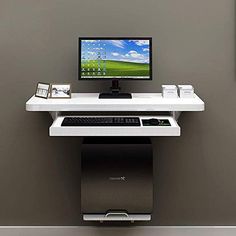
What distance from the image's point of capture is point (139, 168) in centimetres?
262

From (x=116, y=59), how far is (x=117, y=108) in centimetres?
36

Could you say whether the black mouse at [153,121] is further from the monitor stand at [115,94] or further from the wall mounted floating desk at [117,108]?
the monitor stand at [115,94]

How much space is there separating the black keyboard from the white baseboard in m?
0.82

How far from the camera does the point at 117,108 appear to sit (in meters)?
2.61

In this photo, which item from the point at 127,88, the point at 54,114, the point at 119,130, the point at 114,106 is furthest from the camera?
the point at 127,88

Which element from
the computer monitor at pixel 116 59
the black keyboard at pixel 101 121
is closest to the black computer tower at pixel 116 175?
the black keyboard at pixel 101 121

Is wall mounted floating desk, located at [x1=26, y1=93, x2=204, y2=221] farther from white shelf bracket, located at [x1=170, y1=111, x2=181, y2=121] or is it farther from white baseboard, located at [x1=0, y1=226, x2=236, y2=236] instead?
white baseboard, located at [x1=0, y1=226, x2=236, y2=236]

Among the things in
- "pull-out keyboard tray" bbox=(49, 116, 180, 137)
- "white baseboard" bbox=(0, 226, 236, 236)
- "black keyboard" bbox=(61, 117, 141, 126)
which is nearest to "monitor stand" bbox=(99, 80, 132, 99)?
"black keyboard" bbox=(61, 117, 141, 126)

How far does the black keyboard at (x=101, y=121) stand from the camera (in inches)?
98.7

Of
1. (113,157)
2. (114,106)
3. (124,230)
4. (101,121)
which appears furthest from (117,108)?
(124,230)

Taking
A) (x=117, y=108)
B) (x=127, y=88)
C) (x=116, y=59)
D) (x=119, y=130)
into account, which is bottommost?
(x=119, y=130)

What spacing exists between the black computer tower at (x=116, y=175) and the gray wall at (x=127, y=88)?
0.38m

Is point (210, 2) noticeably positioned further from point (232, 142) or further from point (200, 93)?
point (232, 142)

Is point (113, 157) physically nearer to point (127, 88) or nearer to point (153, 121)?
point (153, 121)
